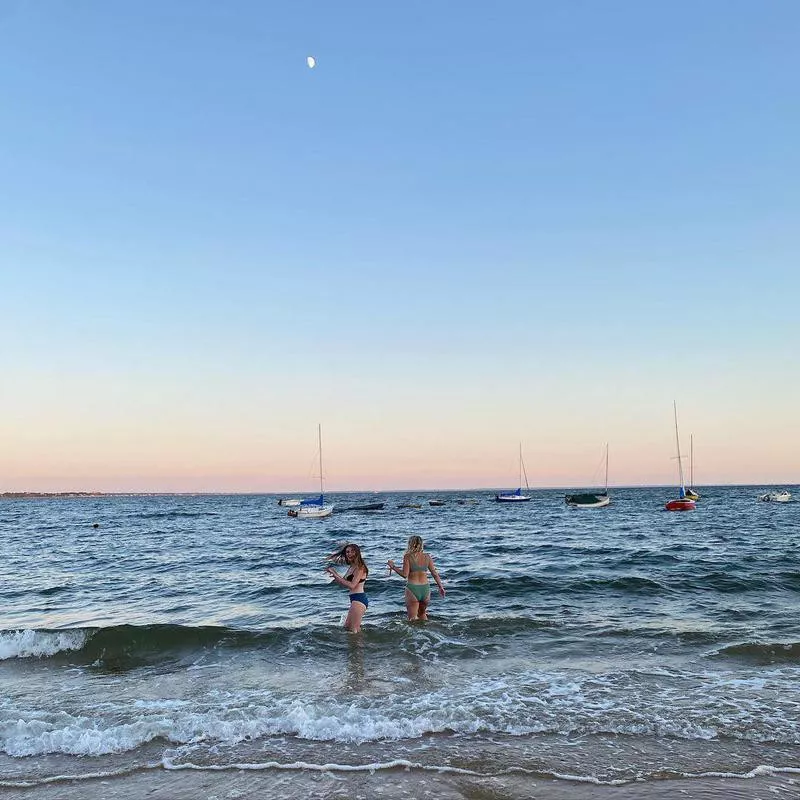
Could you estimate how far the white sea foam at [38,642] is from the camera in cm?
1220

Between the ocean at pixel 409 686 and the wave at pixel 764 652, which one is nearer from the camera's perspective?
the ocean at pixel 409 686

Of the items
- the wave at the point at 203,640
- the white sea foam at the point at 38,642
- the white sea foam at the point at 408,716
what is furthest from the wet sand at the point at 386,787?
the white sea foam at the point at 38,642

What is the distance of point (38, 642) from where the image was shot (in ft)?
41.3

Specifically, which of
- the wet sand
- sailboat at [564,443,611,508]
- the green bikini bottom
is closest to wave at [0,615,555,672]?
the green bikini bottom

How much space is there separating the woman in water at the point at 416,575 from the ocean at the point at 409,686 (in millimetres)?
511

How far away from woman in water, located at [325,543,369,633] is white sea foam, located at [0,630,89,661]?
556 cm

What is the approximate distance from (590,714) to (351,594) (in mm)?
5823

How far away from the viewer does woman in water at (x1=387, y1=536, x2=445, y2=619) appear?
1334 centimetres

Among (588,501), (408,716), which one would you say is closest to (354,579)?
(408,716)

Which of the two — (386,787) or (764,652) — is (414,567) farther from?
(386,787)

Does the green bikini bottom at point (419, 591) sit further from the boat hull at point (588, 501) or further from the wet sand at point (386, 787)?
the boat hull at point (588, 501)

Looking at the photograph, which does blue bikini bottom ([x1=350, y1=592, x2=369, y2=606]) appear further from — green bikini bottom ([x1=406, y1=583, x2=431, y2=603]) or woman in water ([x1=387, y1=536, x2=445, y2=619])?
green bikini bottom ([x1=406, y1=583, x2=431, y2=603])

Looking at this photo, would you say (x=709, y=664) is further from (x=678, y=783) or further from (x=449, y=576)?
(x=449, y=576)

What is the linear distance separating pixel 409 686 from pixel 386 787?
336 cm
